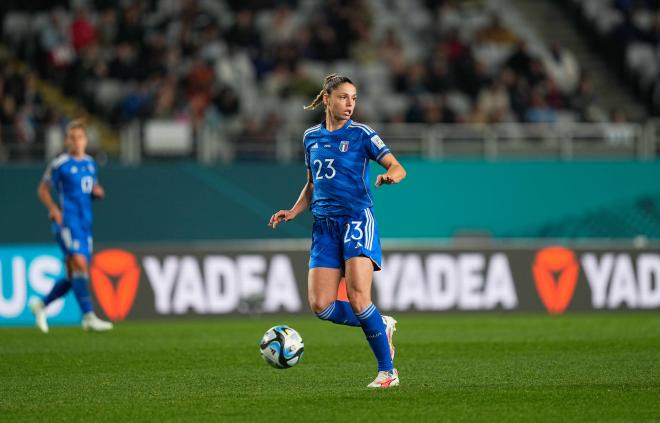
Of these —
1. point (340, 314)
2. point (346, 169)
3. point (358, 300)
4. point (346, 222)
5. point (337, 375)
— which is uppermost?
point (346, 169)

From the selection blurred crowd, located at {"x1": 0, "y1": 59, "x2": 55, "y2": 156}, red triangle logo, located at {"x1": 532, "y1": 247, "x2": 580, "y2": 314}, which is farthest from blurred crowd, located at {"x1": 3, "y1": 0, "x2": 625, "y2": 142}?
red triangle logo, located at {"x1": 532, "y1": 247, "x2": 580, "y2": 314}

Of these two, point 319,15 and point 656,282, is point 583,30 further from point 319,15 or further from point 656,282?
point 656,282

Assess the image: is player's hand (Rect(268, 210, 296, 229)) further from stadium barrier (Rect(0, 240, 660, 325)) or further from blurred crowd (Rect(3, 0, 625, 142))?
blurred crowd (Rect(3, 0, 625, 142))

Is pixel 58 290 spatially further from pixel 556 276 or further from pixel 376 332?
pixel 556 276

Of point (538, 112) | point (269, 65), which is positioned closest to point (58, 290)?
point (269, 65)

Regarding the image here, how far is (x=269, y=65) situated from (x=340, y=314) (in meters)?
12.9

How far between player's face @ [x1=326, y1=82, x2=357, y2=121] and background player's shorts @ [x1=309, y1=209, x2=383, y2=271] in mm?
673

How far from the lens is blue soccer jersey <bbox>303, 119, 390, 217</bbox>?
8.38 metres

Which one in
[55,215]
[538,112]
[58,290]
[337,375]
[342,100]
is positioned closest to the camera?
[342,100]

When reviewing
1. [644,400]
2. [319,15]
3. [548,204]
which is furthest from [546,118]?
[644,400]

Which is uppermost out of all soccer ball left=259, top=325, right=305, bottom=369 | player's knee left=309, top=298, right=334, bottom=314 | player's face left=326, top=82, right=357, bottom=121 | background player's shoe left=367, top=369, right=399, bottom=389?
player's face left=326, top=82, right=357, bottom=121

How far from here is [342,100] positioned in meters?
8.30

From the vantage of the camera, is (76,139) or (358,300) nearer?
(358,300)

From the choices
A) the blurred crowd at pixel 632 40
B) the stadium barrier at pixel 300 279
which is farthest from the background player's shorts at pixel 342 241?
the blurred crowd at pixel 632 40
